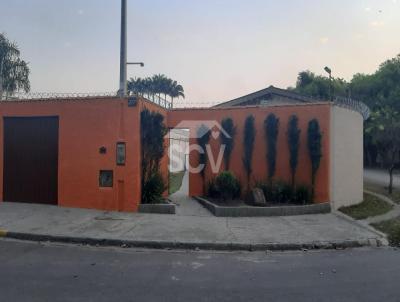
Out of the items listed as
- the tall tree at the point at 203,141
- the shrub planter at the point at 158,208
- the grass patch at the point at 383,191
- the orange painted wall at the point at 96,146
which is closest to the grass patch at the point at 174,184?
→ the tall tree at the point at 203,141

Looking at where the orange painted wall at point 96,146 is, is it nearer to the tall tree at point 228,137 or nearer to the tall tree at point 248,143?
the tall tree at point 248,143

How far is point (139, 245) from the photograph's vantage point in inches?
286

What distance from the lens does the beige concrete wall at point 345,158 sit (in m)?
11.6

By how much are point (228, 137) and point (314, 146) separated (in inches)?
111

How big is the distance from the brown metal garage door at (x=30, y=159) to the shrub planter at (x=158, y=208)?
9.18 ft

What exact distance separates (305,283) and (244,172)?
7247 mm

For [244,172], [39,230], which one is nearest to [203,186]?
[244,172]

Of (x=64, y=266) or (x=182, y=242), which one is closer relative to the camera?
(x=64, y=266)

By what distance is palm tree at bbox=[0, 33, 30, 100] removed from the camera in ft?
83.6

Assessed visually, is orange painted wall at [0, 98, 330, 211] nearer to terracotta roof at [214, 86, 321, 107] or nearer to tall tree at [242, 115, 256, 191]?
tall tree at [242, 115, 256, 191]

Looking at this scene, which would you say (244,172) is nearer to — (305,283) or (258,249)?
(258,249)

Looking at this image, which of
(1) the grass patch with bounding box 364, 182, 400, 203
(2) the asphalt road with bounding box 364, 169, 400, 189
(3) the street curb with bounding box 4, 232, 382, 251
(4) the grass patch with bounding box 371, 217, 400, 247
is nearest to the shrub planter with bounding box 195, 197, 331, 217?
(4) the grass patch with bounding box 371, 217, 400, 247

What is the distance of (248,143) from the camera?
484 inches

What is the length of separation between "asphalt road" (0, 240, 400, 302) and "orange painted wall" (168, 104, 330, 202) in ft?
15.2
